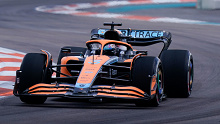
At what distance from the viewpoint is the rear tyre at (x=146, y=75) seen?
9.59 m

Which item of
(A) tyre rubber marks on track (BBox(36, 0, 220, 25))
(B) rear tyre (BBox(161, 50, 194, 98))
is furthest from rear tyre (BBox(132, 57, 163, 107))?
(A) tyre rubber marks on track (BBox(36, 0, 220, 25))

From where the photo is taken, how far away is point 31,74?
9.99 metres

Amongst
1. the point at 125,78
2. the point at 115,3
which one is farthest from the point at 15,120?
the point at 115,3

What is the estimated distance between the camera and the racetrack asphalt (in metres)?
8.69

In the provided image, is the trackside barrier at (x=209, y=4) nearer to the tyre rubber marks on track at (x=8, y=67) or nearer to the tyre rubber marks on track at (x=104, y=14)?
the tyre rubber marks on track at (x=104, y=14)

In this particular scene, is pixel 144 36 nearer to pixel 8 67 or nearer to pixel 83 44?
pixel 8 67

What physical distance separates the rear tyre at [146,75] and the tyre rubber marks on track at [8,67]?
2723 mm

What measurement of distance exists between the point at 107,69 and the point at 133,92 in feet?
3.36

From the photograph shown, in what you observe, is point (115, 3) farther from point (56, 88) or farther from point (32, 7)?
point (56, 88)

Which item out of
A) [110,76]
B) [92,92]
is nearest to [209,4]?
[110,76]

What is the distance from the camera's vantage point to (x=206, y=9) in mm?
31062

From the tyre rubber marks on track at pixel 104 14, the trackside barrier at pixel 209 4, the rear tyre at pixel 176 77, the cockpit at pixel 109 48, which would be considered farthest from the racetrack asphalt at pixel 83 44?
the cockpit at pixel 109 48

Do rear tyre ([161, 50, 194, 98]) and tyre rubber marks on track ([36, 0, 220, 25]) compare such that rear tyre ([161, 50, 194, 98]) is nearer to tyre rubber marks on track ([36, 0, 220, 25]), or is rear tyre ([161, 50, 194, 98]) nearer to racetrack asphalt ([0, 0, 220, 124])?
racetrack asphalt ([0, 0, 220, 124])

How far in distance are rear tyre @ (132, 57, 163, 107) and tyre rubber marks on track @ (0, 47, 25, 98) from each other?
272 centimetres
